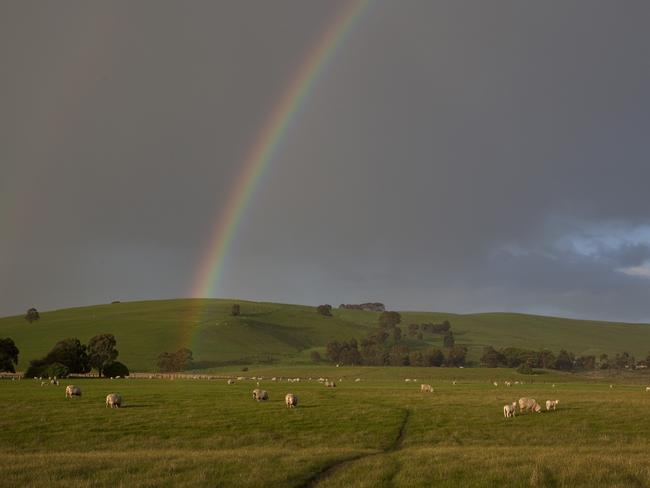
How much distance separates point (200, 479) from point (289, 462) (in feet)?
13.0

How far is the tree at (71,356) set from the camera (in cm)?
9206

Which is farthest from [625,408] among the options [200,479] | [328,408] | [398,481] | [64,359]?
[64,359]

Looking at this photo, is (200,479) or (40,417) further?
(40,417)

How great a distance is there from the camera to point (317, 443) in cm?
2864

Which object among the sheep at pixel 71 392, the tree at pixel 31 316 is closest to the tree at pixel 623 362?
the sheep at pixel 71 392

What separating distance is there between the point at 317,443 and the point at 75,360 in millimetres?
77386

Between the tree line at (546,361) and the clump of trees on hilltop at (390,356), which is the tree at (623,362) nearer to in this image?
the tree line at (546,361)

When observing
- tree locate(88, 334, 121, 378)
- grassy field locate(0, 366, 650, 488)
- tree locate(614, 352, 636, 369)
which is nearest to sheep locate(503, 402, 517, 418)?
grassy field locate(0, 366, 650, 488)

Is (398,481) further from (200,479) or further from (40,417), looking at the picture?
(40,417)

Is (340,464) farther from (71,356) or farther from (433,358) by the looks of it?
(433,358)

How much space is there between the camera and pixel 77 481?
18.1 meters

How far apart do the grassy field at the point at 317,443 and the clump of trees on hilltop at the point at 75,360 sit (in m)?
40.9

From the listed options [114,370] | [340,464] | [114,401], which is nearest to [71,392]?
[114,401]

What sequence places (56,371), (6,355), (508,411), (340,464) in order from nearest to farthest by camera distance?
1. (340,464)
2. (508,411)
3. (56,371)
4. (6,355)
